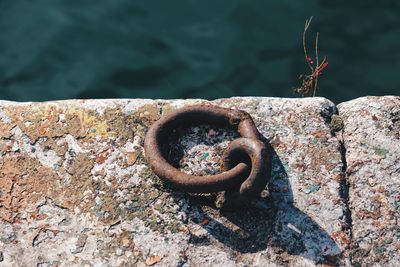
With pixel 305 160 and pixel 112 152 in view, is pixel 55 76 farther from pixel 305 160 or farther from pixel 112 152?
pixel 305 160

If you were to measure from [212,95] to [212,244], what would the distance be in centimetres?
266

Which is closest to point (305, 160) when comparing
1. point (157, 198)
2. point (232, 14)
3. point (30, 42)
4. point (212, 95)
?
point (157, 198)

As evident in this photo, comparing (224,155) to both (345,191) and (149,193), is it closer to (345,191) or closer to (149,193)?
(149,193)

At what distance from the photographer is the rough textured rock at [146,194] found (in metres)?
2.37

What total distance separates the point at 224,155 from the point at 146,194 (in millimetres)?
353

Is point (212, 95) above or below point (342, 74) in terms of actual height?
below

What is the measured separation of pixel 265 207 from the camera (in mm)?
2459

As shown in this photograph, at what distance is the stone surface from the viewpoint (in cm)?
237

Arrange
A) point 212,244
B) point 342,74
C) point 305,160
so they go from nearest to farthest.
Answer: point 212,244 < point 305,160 < point 342,74

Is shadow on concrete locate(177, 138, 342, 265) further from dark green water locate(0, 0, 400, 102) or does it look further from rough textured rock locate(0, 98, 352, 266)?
dark green water locate(0, 0, 400, 102)

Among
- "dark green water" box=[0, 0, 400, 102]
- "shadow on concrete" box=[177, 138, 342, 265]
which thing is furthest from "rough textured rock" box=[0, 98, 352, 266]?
"dark green water" box=[0, 0, 400, 102]

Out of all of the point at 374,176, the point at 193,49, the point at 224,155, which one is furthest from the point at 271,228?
the point at 193,49

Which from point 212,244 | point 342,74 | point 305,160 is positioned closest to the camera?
point 212,244

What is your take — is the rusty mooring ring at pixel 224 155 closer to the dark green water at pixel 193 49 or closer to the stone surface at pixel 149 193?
Answer: the stone surface at pixel 149 193
